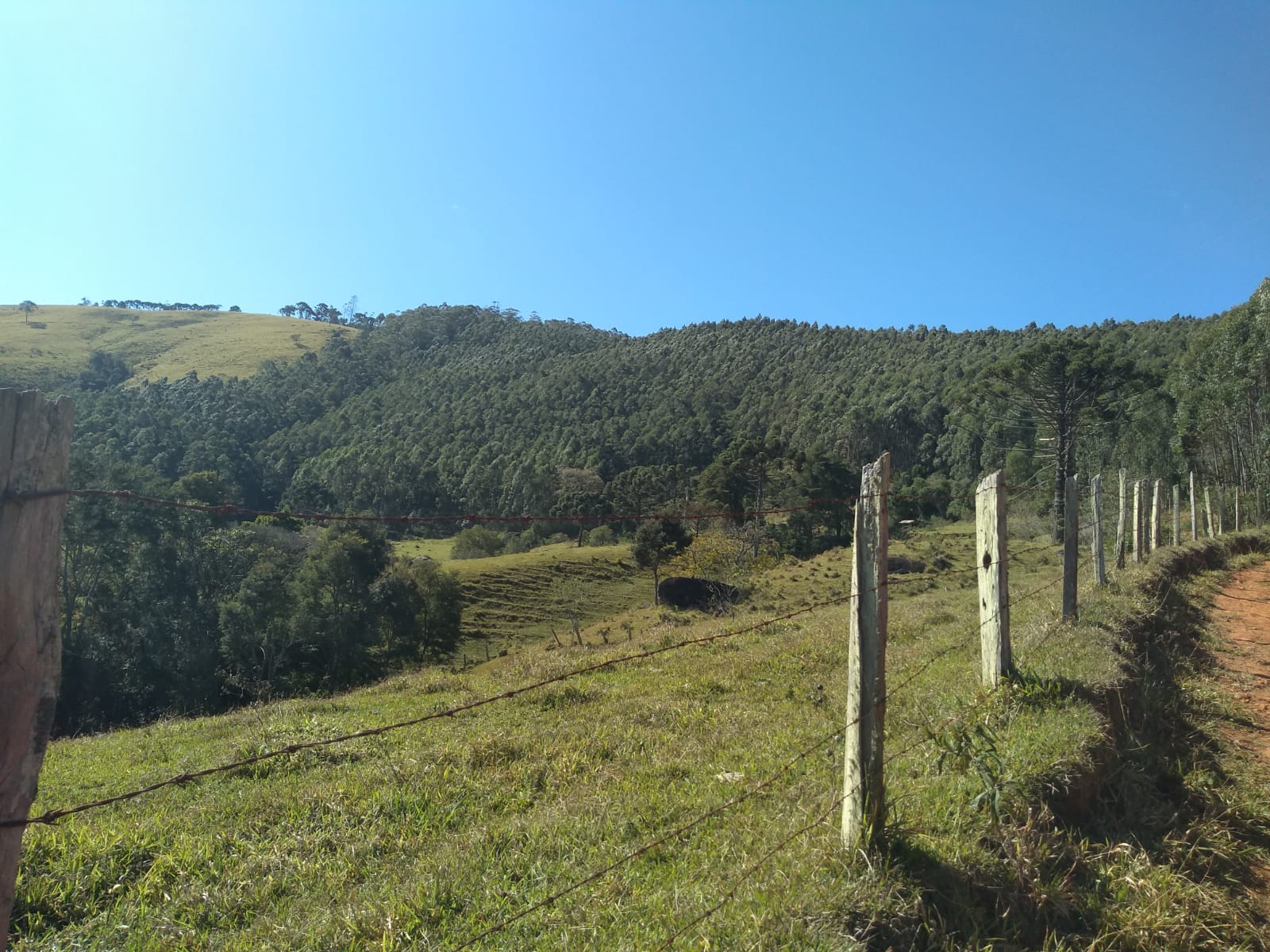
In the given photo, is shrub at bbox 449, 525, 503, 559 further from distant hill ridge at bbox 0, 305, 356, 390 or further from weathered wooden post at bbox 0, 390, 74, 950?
weathered wooden post at bbox 0, 390, 74, 950

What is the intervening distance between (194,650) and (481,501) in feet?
166

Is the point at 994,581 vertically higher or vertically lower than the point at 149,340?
lower

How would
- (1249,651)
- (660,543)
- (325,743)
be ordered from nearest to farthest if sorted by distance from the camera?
1. (325,743)
2. (1249,651)
3. (660,543)

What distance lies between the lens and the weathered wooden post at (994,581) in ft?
17.3

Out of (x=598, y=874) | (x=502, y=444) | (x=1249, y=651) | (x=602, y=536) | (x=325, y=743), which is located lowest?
(x=602, y=536)

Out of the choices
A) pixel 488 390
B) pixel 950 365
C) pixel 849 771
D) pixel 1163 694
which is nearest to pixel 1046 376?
pixel 1163 694

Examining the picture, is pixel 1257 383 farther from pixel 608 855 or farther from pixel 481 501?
pixel 481 501

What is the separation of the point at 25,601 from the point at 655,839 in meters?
3.30

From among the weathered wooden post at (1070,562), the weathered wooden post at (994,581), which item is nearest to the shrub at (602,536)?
the weathered wooden post at (1070,562)

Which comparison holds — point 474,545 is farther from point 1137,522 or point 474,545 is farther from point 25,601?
point 25,601

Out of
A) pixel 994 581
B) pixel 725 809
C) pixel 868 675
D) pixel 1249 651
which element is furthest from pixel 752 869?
pixel 1249 651

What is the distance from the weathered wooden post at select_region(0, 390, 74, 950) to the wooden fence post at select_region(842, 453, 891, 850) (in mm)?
2653

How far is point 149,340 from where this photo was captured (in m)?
136

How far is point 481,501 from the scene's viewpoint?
85.8 metres
